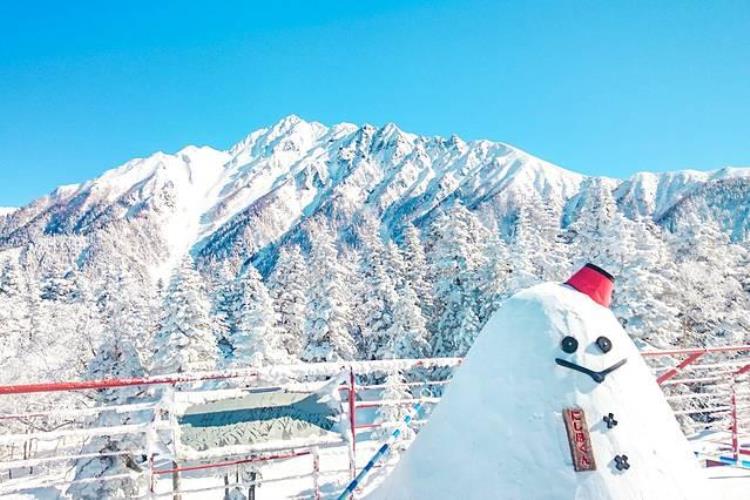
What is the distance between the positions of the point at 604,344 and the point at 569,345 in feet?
0.89

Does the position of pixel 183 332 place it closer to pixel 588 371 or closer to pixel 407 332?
pixel 407 332

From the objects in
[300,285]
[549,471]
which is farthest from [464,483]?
[300,285]

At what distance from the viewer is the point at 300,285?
106 ft

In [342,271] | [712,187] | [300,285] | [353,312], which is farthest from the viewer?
[712,187]

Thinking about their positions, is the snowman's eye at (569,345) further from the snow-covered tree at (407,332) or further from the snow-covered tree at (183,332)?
the snow-covered tree at (407,332)

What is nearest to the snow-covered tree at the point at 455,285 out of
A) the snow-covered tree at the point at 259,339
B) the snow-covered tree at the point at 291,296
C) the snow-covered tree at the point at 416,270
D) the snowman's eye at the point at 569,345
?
the snow-covered tree at the point at 416,270

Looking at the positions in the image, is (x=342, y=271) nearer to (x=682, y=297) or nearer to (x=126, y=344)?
(x=126, y=344)

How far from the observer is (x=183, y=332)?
73.3ft

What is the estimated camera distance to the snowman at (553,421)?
3234mm

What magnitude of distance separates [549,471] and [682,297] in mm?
21806

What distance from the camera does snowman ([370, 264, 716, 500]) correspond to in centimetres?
323

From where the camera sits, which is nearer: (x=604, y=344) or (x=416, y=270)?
(x=604, y=344)

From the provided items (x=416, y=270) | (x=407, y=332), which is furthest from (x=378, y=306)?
(x=416, y=270)

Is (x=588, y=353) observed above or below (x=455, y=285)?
below
